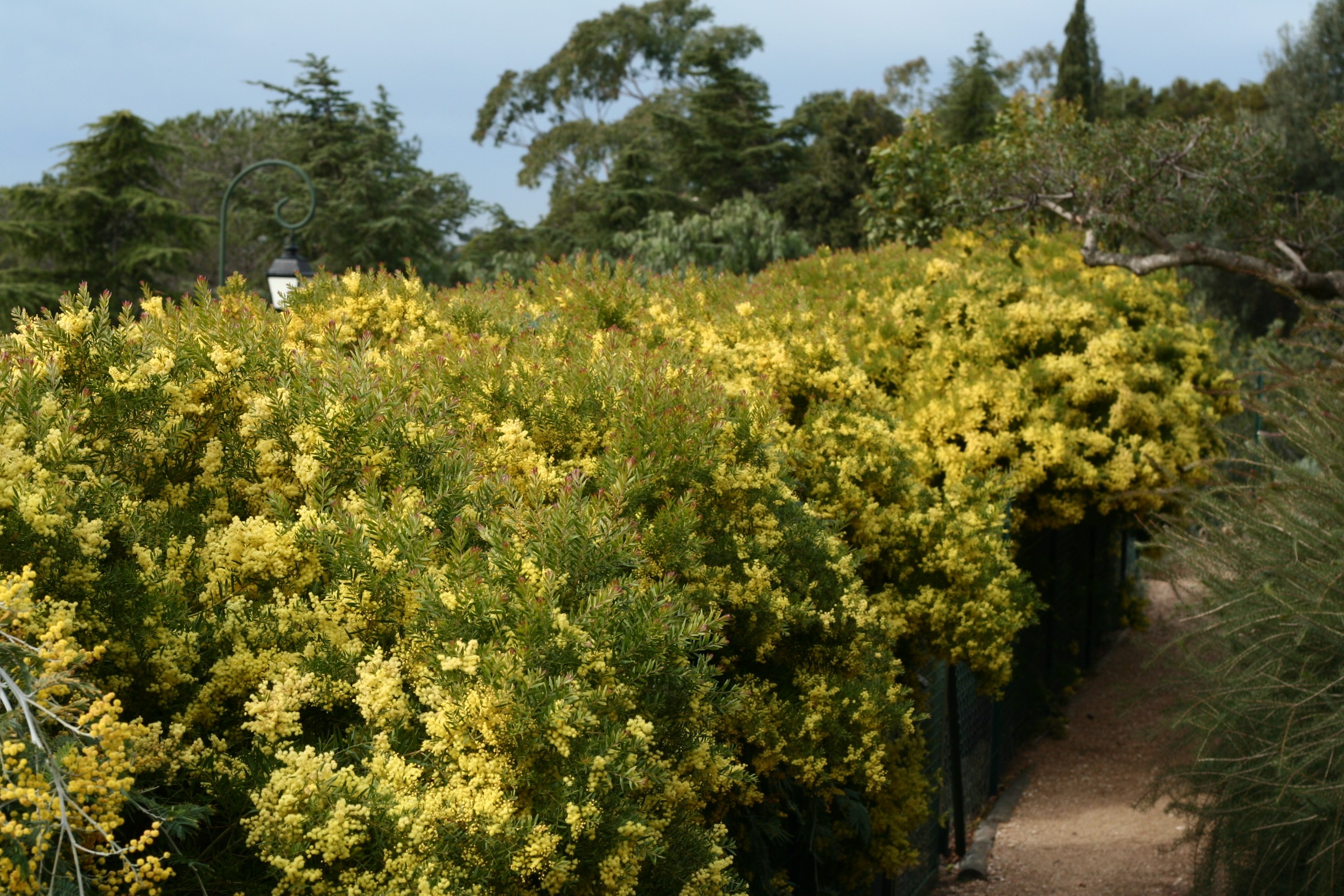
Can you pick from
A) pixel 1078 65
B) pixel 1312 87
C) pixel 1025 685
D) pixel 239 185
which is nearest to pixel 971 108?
pixel 1078 65

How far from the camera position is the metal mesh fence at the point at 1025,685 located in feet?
19.0

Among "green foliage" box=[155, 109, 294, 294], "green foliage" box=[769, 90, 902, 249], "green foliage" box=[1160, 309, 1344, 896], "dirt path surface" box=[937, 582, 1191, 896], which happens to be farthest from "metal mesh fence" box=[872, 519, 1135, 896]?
"green foliage" box=[155, 109, 294, 294]

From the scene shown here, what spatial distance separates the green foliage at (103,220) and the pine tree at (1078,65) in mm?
24779

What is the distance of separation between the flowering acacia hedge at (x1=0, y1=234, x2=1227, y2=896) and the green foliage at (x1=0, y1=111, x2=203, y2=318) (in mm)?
20709

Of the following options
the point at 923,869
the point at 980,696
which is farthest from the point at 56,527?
the point at 980,696

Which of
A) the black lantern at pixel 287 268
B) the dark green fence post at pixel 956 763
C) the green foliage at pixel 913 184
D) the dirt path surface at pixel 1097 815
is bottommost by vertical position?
the dirt path surface at pixel 1097 815

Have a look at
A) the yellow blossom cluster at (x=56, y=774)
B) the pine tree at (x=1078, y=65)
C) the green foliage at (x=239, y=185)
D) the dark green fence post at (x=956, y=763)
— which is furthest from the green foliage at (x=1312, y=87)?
the yellow blossom cluster at (x=56, y=774)

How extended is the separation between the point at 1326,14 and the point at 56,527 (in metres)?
26.4

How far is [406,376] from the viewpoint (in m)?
3.46

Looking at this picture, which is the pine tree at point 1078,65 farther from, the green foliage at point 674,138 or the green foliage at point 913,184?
the green foliage at point 913,184

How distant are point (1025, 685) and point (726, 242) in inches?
731

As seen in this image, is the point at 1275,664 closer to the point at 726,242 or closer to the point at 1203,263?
the point at 1203,263

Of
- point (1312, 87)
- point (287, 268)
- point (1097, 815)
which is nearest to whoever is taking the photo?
point (1097, 815)

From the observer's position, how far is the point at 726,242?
25.6 meters
